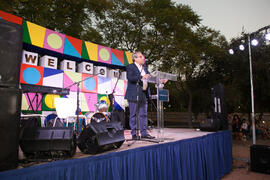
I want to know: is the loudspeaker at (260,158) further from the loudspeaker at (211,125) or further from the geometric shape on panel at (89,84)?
the geometric shape on panel at (89,84)

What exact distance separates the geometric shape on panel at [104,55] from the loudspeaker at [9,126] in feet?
19.4

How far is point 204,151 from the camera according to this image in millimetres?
3502

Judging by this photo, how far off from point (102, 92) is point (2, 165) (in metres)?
5.91

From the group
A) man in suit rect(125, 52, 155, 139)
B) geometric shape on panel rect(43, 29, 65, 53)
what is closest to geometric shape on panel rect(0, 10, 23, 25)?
geometric shape on panel rect(43, 29, 65, 53)

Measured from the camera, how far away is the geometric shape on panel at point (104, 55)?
288 inches

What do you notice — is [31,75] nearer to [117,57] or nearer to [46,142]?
[117,57]

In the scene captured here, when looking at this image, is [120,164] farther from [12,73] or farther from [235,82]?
[235,82]

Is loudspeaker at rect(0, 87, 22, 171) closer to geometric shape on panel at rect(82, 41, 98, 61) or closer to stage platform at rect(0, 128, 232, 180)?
stage platform at rect(0, 128, 232, 180)

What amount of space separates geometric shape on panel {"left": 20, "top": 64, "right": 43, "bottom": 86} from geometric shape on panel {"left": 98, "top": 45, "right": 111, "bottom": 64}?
2.36 metres

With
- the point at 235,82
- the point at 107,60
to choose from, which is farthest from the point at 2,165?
the point at 235,82

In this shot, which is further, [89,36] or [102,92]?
[89,36]

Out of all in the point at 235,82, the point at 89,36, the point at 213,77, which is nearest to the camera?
the point at 89,36

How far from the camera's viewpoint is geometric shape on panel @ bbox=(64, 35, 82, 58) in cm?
628

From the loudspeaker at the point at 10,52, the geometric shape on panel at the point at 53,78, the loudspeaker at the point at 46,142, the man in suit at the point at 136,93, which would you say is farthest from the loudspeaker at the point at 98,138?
the geometric shape on panel at the point at 53,78
